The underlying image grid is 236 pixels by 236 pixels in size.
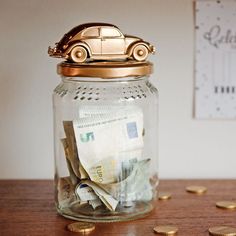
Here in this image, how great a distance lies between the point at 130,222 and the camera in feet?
2.97

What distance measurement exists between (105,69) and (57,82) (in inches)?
11.1

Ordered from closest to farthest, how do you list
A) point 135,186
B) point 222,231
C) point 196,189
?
point 222,231 → point 135,186 → point 196,189

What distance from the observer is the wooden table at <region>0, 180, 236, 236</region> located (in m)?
0.86

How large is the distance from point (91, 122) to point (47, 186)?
0.24m

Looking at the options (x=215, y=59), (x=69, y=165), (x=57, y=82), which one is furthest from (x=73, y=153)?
(x=215, y=59)

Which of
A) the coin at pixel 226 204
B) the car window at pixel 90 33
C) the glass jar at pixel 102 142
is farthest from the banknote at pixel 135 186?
the car window at pixel 90 33

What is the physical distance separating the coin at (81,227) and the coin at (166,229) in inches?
3.7

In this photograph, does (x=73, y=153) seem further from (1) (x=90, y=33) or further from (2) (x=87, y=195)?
(1) (x=90, y=33)

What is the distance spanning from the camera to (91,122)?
0.91 m

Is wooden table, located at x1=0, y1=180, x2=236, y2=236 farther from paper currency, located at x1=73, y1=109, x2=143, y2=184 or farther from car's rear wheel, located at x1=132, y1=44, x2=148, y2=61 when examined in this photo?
car's rear wheel, located at x1=132, y1=44, x2=148, y2=61

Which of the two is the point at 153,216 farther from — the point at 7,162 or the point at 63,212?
the point at 7,162

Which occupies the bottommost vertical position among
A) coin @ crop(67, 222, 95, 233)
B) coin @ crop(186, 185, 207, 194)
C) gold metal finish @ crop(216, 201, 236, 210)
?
coin @ crop(67, 222, 95, 233)

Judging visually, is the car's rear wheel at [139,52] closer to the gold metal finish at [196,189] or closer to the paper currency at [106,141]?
the paper currency at [106,141]

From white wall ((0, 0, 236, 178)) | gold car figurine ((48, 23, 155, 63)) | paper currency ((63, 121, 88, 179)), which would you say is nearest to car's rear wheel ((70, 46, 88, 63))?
gold car figurine ((48, 23, 155, 63))
